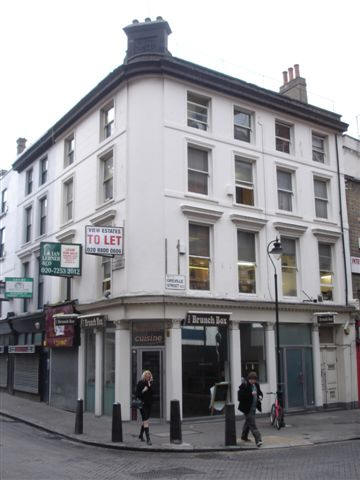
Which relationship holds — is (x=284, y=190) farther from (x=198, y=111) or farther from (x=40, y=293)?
(x=40, y=293)

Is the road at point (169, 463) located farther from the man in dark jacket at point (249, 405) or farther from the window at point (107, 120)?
the window at point (107, 120)

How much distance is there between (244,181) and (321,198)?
14.2ft

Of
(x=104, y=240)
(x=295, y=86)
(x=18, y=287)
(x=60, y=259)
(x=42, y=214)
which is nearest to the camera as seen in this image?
(x=104, y=240)

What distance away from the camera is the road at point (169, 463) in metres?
10.0

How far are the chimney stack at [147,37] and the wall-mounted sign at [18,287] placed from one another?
38.0 ft

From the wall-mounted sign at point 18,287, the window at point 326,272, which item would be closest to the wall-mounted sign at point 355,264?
the window at point 326,272

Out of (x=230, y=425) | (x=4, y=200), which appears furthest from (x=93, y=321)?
(x=4, y=200)

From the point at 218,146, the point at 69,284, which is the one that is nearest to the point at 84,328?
the point at 69,284

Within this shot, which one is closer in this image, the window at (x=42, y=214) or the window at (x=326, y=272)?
the window at (x=326, y=272)

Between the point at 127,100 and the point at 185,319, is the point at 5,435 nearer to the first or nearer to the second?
the point at 185,319

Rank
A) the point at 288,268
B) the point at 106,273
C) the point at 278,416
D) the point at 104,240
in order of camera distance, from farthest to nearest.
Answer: the point at 288,268, the point at 106,273, the point at 104,240, the point at 278,416

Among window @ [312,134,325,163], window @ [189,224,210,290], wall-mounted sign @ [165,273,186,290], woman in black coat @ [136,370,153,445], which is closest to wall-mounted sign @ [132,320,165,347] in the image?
wall-mounted sign @ [165,273,186,290]

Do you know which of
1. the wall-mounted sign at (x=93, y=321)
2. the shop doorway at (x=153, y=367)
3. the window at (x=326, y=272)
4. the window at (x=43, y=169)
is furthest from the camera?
the window at (x=43, y=169)

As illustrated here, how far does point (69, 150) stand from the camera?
2434cm
